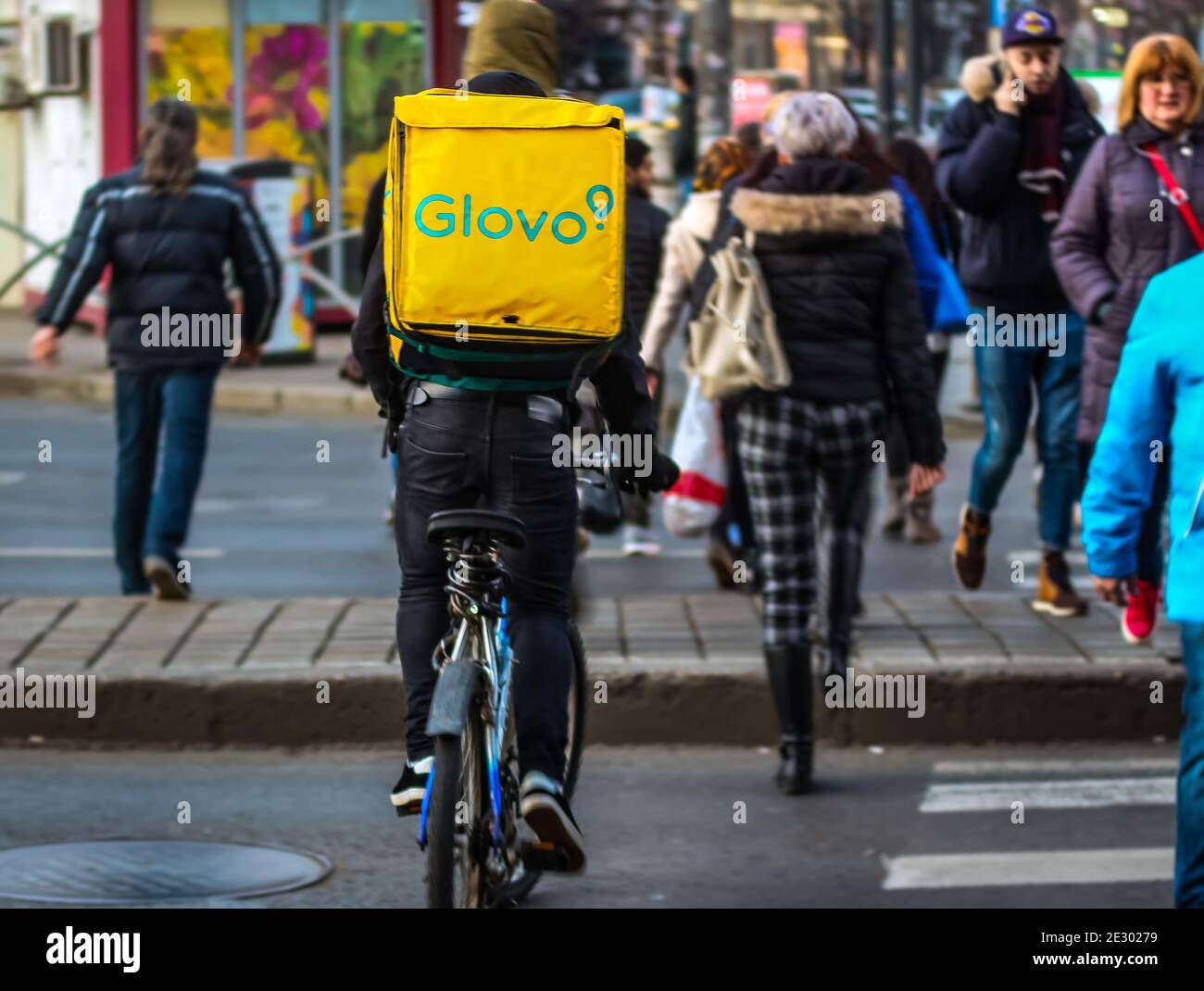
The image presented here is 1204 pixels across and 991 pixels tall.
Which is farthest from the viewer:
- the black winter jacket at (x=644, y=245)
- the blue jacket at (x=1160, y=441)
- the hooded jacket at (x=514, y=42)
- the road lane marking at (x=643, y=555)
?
the road lane marking at (x=643, y=555)

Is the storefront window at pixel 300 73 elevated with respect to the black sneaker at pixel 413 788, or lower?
elevated

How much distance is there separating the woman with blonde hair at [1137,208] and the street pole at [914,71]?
29.3 ft

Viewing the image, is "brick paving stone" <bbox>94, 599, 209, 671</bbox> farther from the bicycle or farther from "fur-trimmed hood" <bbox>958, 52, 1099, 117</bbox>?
"fur-trimmed hood" <bbox>958, 52, 1099, 117</bbox>

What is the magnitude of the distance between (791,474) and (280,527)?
5206mm

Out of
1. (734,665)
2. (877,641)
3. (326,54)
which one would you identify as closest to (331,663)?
(734,665)

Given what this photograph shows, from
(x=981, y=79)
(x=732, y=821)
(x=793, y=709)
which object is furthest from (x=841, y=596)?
(x=981, y=79)

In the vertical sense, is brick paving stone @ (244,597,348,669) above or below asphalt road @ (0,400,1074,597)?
Result: above

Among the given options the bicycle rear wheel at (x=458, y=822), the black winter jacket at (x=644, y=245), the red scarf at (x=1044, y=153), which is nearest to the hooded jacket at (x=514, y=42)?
the bicycle rear wheel at (x=458, y=822)

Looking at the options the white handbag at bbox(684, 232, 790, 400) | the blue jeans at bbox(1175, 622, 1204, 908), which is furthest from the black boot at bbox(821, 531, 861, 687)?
the blue jeans at bbox(1175, 622, 1204, 908)

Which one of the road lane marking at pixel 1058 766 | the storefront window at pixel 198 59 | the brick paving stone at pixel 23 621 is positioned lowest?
the road lane marking at pixel 1058 766

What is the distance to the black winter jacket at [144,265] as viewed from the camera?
9.20m

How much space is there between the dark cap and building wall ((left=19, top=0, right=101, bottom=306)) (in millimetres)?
14083

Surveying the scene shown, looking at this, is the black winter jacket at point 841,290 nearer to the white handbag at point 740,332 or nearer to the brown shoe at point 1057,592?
the white handbag at point 740,332

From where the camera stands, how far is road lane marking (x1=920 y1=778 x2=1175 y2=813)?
6867 millimetres
